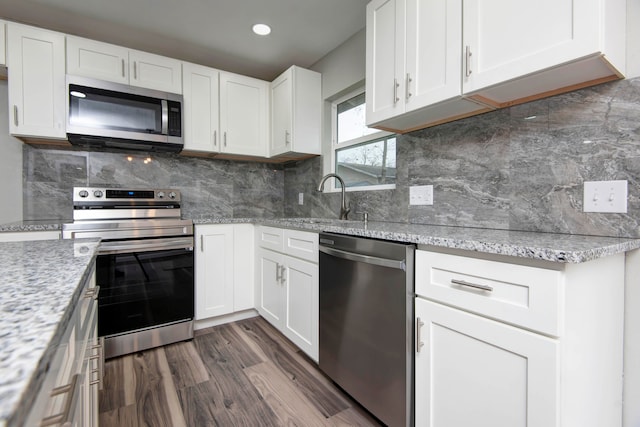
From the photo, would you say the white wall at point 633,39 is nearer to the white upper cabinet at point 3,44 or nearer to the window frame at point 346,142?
the window frame at point 346,142

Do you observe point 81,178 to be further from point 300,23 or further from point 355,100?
point 355,100

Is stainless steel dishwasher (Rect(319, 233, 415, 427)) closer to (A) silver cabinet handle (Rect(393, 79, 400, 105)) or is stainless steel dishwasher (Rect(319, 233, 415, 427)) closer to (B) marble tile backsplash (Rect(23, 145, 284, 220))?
(A) silver cabinet handle (Rect(393, 79, 400, 105))

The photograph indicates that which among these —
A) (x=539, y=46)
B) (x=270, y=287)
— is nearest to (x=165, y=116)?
(x=270, y=287)

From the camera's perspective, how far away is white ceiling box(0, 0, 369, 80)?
206 centimetres

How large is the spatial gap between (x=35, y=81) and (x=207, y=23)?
124 centimetres

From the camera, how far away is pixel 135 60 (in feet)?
7.72

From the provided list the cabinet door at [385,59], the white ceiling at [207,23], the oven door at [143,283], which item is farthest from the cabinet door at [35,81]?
the cabinet door at [385,59]

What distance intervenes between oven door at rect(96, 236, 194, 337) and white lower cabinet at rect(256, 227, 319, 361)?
1.87ft

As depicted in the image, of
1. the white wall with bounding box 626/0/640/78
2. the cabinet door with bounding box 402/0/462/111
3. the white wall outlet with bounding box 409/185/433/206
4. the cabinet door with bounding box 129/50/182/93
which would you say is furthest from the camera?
the cabinet door with bounding box 129/50/182/93

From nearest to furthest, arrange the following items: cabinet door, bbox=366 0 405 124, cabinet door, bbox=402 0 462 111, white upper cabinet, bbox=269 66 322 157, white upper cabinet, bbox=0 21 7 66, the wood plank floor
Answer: cabinet door, bbox=402 0 462 111 → the wood plank floor → cabinet door, bbox=366 0 405 124 → white upper cabinet, bbox=0 21 7 66 → white upper cabinet, bbox=269 66 322 157

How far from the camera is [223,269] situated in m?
2.57

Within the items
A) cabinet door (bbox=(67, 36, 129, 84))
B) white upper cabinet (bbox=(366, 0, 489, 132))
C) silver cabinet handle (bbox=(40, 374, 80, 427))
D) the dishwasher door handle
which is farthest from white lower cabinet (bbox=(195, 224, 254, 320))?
silver cabinet handle (bbox=(40, 374, 80, 427))

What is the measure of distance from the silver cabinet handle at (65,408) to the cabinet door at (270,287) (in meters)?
1.68

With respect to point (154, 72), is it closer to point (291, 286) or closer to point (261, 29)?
point (261, 29)
